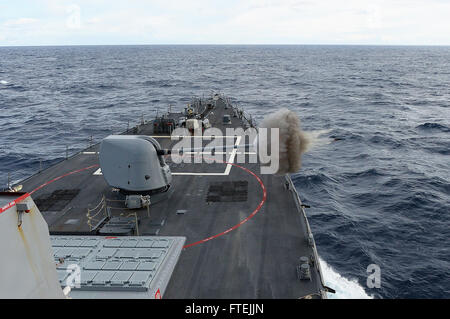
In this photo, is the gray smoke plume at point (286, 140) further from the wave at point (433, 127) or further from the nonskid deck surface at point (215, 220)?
the wave at point (433, 127)

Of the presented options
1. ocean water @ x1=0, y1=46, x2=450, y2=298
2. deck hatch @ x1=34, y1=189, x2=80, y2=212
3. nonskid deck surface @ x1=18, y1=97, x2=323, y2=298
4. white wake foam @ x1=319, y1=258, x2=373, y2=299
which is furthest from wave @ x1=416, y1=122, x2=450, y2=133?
deck hatch @ x1=34, y1=189, x2=80, y2=212

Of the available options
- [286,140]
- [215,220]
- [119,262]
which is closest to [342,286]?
[215,220]

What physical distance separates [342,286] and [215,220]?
23.9 feet

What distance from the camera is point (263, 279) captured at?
39.9 ft

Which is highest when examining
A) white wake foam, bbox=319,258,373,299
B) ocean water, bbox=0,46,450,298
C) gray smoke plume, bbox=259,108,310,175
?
gray smoke plume, bbox=259,108,310,175

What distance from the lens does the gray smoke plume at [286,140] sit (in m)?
12.1

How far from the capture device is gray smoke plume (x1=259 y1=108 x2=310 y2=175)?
12.1 metres

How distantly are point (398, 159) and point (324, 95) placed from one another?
4388 cm

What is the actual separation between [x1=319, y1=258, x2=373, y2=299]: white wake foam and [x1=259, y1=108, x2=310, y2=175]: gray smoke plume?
7.99 metres

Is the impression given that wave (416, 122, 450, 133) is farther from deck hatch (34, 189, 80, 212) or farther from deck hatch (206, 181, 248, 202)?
deck hatch (34, 189, 80, 212)

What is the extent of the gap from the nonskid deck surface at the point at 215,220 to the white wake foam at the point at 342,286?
162 inches

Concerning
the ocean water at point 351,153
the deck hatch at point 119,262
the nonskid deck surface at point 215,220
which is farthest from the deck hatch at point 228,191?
the ocean water at point 351,153

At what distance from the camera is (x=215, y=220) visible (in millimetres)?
16672

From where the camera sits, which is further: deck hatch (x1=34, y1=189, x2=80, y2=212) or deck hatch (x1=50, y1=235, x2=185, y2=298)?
deck hatch (x1=34, y1=189, x2=80, y2=212)
